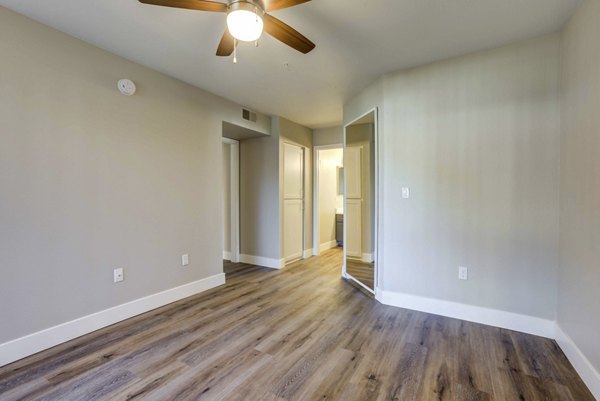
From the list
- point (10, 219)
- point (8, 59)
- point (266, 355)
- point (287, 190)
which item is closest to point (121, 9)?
point (8, 59)

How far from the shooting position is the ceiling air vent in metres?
3.92

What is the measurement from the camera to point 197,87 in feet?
10.6

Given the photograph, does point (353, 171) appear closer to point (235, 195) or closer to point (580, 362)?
point (235, 195)

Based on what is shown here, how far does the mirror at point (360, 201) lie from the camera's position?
3385mm

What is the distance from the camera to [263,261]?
4.53 meters

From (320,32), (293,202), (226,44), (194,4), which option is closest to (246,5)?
(194,4)

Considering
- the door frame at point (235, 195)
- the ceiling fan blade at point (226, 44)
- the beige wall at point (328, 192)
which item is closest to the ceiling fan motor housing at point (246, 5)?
the ceiling fan blade at point (226, 44)

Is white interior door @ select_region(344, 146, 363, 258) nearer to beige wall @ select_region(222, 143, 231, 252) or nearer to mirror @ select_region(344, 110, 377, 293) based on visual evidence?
mirror @ select_region(344, 110, 377, 293)

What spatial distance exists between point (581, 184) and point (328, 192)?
152 inches

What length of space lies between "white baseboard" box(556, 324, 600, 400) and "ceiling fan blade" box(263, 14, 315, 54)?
2.63m

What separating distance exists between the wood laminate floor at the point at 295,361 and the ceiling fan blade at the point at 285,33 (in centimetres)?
215

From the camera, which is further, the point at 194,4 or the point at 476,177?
the point at 476,177

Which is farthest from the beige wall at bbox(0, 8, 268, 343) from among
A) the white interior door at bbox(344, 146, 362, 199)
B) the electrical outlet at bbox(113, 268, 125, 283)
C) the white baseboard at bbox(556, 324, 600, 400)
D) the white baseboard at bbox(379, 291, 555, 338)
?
the white baseboard at bbox(556, 324, 600, 400)

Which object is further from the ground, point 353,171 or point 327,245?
point 353,171
